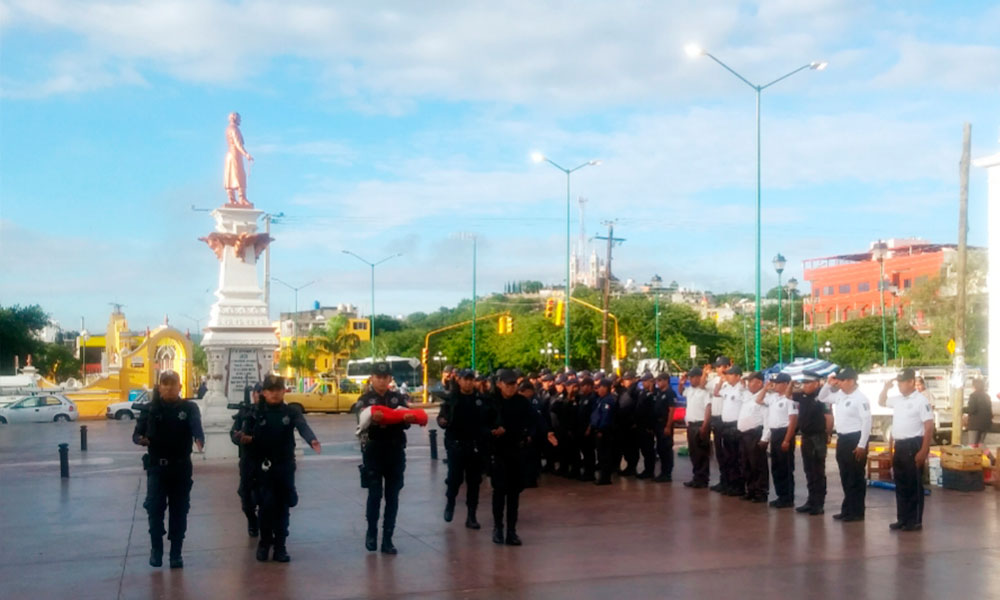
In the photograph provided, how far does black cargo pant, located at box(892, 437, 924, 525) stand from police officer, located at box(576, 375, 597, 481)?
571cm

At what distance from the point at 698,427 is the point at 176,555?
8333 millimetres

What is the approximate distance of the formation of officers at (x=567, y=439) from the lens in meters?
9.40

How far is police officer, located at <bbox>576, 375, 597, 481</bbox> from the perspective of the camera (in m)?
16.3

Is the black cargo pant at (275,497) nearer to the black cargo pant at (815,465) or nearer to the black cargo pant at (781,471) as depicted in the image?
the black cargo pant at (815,465)

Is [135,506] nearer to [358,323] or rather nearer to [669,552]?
[669,552]

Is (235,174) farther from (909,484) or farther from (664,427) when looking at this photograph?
(909,484)

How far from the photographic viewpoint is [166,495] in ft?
30.5

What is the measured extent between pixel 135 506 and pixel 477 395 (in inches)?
220

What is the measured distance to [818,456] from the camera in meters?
12.2

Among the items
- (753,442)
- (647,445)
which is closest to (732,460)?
(753,442)

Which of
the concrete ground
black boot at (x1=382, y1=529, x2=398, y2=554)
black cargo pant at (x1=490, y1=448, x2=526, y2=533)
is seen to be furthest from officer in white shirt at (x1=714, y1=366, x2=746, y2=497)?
black boot at (x1=382, y1=529, x2=398, y2=554)

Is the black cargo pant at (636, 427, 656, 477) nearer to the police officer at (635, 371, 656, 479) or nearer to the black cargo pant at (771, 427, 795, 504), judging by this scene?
the police officer at (635, 371, 656, 479)

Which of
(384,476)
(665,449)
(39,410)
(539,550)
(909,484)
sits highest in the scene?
(384,476)

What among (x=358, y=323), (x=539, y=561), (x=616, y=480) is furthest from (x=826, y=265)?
(x=539, y=561)
